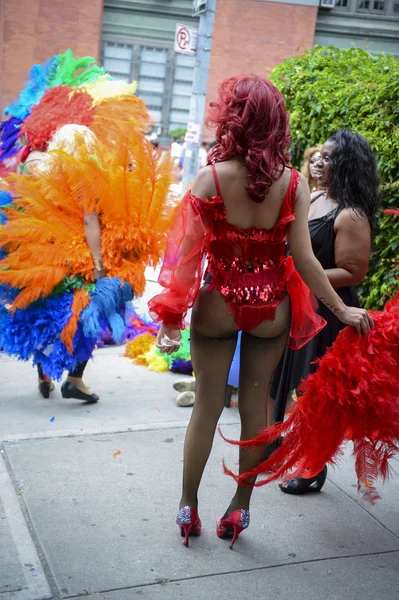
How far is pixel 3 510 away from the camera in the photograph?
3.13 meters

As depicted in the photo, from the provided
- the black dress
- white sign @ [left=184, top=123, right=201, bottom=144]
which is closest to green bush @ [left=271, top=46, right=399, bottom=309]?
the black dress

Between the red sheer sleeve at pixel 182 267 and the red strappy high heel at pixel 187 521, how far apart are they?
2.65ft

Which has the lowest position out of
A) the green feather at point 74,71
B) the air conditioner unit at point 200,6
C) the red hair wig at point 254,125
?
the red hair wig at point 254,125

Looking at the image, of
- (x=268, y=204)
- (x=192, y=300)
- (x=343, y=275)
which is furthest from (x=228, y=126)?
(x=343, y=275)

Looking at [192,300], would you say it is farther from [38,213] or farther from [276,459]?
[38,213]

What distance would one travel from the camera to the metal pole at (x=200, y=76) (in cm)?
930

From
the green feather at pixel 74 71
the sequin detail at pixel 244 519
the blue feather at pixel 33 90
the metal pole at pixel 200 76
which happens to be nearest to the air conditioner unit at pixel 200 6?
the metal pole at pixel 200 76

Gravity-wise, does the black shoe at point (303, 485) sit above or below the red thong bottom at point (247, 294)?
below

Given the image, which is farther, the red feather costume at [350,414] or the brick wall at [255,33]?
the brick wall at [255,33]

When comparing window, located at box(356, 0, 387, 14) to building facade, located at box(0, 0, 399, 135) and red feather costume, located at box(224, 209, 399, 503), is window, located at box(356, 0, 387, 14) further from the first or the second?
red feather costume, located at box(224, 209, 399, 503)

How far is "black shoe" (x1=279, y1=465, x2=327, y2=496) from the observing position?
3.55 meters

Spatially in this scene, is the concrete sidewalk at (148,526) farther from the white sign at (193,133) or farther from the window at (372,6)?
the window at (372,6)


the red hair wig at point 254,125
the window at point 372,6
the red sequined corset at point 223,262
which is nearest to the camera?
the red hair wig at point 254,125

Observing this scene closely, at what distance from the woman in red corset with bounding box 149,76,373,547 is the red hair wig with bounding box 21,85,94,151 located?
2238 millimetres
